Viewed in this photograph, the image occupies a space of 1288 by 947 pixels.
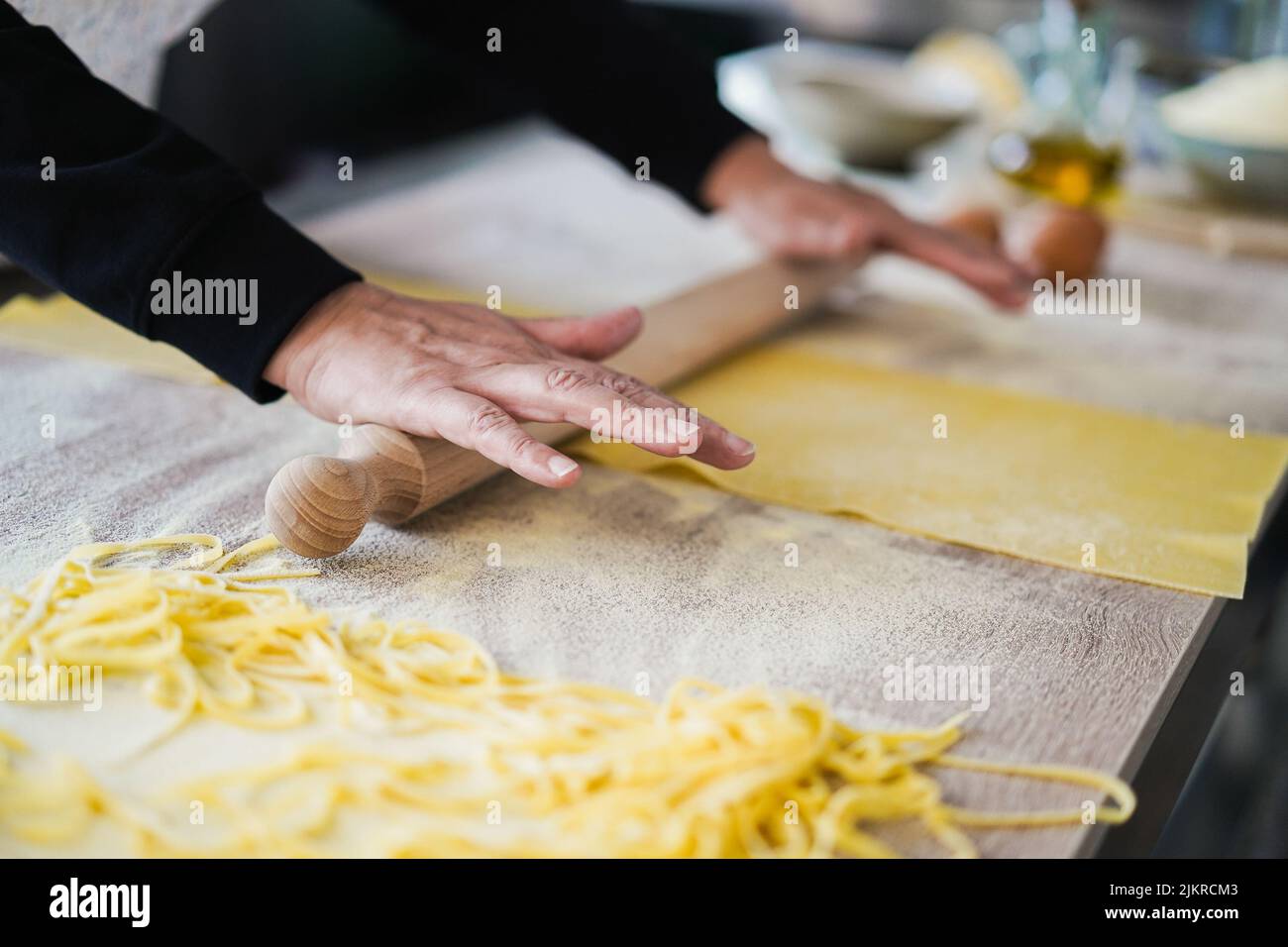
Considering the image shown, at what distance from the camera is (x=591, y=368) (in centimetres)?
96

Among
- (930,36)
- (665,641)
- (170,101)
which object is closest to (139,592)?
(665,641)

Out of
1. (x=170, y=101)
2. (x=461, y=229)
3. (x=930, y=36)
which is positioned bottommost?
(x=461, y=229)

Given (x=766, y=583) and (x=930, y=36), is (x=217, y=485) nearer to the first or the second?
(x=766, y=583)

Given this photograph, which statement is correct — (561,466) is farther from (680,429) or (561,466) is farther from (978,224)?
(978,224)

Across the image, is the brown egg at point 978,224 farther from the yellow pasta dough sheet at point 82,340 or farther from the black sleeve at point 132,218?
the black sleeve at point 132,218

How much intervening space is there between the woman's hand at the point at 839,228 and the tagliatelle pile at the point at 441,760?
0.86 metres

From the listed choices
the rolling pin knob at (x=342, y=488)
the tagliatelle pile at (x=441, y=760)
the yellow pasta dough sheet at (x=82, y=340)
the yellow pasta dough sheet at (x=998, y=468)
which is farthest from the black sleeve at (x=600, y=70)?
the tagliatelle pile at (x=441, y=760)

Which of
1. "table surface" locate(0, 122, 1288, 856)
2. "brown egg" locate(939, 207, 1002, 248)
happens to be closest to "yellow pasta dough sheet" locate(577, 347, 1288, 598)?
"table surface" locate(0, 122, 1288, 856)

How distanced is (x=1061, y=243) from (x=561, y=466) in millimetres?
1017

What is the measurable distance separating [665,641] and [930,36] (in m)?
2.68

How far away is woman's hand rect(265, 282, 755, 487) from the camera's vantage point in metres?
0.89

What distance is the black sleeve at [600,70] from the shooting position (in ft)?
4.98

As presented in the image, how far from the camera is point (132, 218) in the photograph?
0.91m
